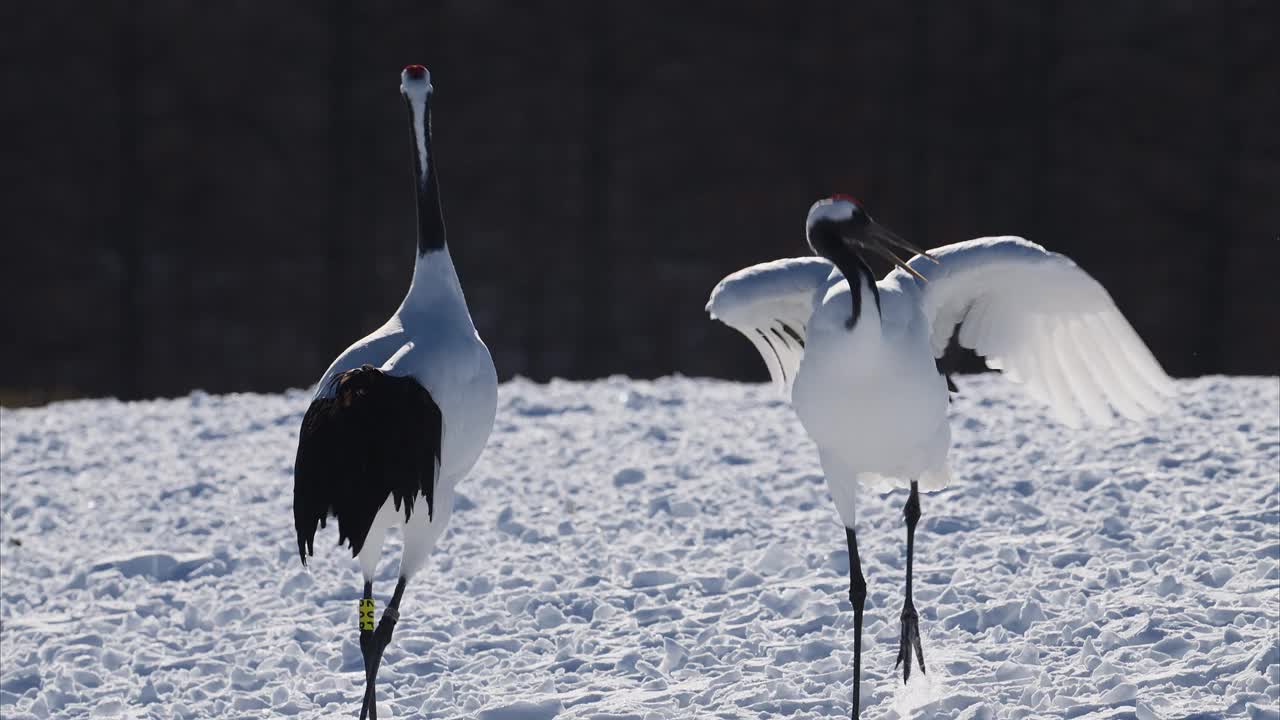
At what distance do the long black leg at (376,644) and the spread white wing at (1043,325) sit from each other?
1.85 meters

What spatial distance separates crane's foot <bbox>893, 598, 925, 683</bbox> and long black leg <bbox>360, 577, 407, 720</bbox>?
1563 mm

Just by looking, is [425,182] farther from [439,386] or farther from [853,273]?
[853,273]

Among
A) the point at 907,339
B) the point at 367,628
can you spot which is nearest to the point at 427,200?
the point at 367,628

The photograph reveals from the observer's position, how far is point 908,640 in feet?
16.4

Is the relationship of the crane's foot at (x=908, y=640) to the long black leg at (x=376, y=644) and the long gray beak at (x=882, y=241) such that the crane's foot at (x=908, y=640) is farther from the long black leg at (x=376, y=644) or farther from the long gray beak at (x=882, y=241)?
the long black leg at (x=376, y=644)

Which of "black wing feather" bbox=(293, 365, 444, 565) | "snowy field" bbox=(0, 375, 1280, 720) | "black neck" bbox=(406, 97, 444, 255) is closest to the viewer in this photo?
"black wing feather" bbox=(293, 365, 444, 565)

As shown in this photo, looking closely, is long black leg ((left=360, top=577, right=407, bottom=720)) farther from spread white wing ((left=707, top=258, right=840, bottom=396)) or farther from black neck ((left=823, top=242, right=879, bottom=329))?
black neck ((left=823, top=242, right=879, bottom=329))

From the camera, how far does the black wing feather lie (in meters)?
4.53

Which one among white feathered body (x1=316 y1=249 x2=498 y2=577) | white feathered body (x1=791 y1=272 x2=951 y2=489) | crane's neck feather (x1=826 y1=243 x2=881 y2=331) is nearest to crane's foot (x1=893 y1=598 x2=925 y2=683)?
white feathered body (x1=791 y1=272 x2=951 y2=489)

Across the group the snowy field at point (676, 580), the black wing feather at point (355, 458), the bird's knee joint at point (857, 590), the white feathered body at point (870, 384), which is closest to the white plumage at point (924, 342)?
the white feathered body at point (870, 384)

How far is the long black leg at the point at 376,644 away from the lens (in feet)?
15.6

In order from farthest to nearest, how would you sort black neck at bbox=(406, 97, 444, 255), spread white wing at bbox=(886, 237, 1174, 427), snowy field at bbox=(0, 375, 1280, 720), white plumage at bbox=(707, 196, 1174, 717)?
black neck at bbox=(406, 97, 444, 255) < snowy field at bbox=(0, 375, 1280, 720) < spread white wing at bbox=(886, 237, 1174, 427) < white plumage at bbox=(707, 196, 1174, 717)

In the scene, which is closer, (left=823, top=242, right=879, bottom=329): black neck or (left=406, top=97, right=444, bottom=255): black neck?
(left=823, top=242, right=879, bottom=329): black neck

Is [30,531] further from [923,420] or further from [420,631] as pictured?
[923,420]
